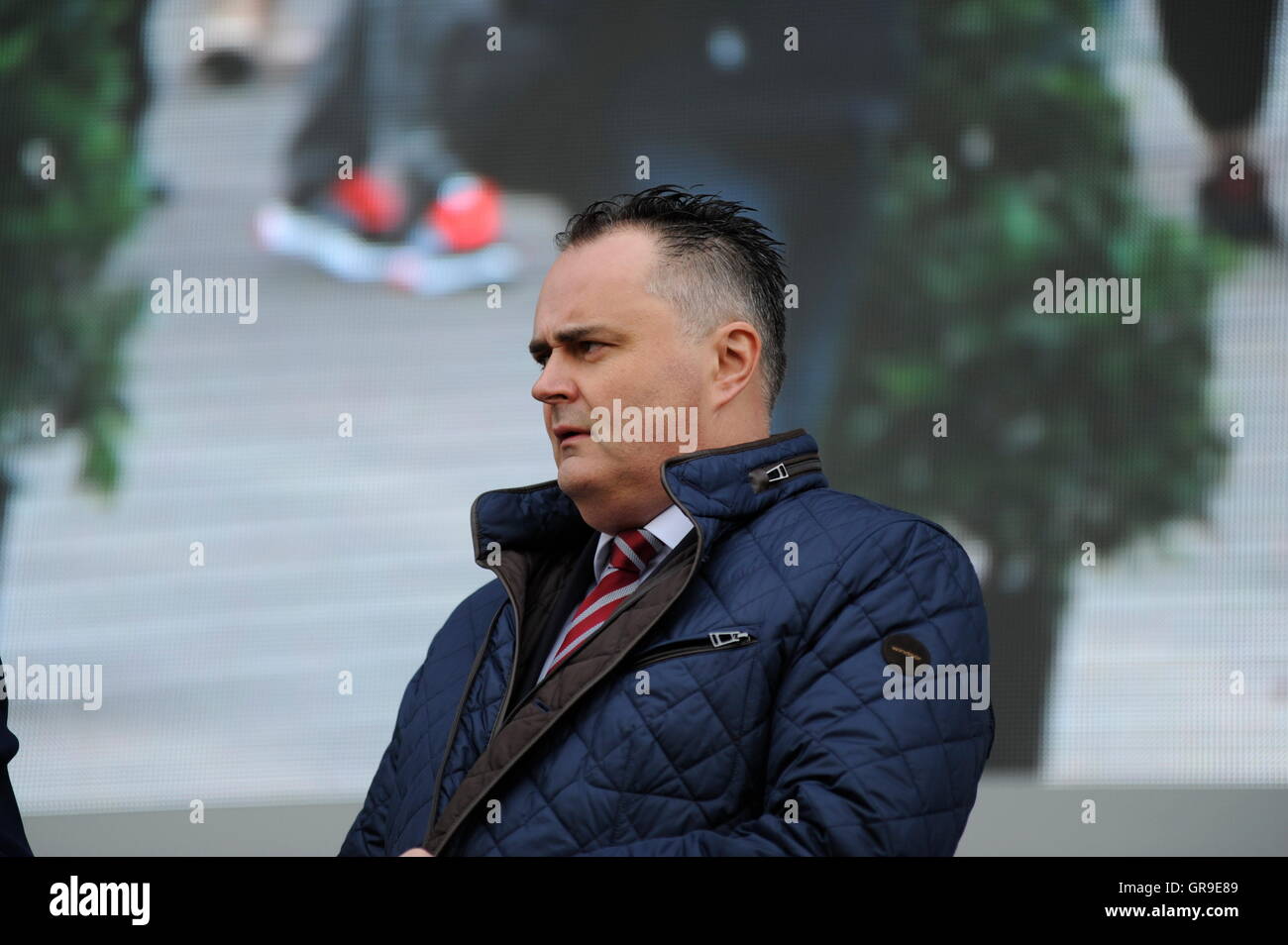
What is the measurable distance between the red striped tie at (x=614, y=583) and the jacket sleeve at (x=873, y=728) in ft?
0.84

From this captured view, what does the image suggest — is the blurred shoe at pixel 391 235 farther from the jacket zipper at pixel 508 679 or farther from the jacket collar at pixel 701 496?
the jacket zipper at pixel 508 679

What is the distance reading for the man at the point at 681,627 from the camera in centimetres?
128

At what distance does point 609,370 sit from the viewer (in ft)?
5.01

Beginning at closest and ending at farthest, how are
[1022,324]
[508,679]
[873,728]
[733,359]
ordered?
[873,728], [508,679], [733,359], [1022,324]

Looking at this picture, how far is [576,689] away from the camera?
1369 millimetres

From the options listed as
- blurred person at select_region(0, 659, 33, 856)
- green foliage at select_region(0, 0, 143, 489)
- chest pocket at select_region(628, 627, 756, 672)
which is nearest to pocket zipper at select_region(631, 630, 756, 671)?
chest pocket at select_region(628, 627, 756, 672)

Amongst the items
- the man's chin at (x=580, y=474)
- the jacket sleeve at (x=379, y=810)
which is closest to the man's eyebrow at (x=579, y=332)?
the man's chin at (x=580, y=474)

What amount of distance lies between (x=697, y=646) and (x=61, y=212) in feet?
9.58

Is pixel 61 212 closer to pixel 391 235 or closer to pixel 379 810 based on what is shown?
pixel 391 235

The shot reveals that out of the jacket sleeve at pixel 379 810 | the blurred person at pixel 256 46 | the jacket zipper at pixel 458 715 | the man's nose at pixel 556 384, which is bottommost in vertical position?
the jacket sleeve at pixel 379 810

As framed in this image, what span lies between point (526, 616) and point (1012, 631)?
205cm

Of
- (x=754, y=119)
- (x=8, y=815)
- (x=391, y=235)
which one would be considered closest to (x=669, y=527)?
(x=8, y=815)
